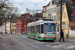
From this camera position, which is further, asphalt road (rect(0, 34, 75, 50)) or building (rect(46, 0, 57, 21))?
building (rect(46, 0, 57, 21))

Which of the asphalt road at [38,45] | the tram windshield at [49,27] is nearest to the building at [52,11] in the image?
the tram windshield at [49,27]

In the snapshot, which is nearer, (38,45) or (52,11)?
(38,45)

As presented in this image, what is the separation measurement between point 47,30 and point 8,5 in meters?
6.91

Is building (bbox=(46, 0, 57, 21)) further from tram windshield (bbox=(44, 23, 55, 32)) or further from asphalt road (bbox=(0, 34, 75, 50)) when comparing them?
asphalt road (bbox=(0, 34, 75, 50))

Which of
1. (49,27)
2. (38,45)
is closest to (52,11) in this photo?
(49,27)

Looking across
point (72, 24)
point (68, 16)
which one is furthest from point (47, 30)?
point (68, 16)

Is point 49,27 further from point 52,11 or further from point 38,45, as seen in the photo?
point 52,11

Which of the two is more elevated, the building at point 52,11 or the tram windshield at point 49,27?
the building at point 52,11

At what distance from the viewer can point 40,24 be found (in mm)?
29078

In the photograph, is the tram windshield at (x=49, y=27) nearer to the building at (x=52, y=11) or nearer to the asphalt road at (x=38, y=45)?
the asphalt road at (x=38, y=45)

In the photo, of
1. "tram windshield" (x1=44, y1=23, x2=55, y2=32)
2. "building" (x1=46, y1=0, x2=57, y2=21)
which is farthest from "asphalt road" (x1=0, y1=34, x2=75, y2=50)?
"building" (x1=46, y1=0, x2=57, y2=21)

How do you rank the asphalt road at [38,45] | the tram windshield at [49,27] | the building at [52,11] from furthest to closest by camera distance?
the building at [52,11]
the tram windshield at [49,27]
the asphalt road at [38,45]

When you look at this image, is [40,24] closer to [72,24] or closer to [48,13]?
[72,24]

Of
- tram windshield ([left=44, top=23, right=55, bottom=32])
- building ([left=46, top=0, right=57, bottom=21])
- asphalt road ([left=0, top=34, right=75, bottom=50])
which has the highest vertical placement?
building ([left=46, top=0, right=57, bottom=21])
